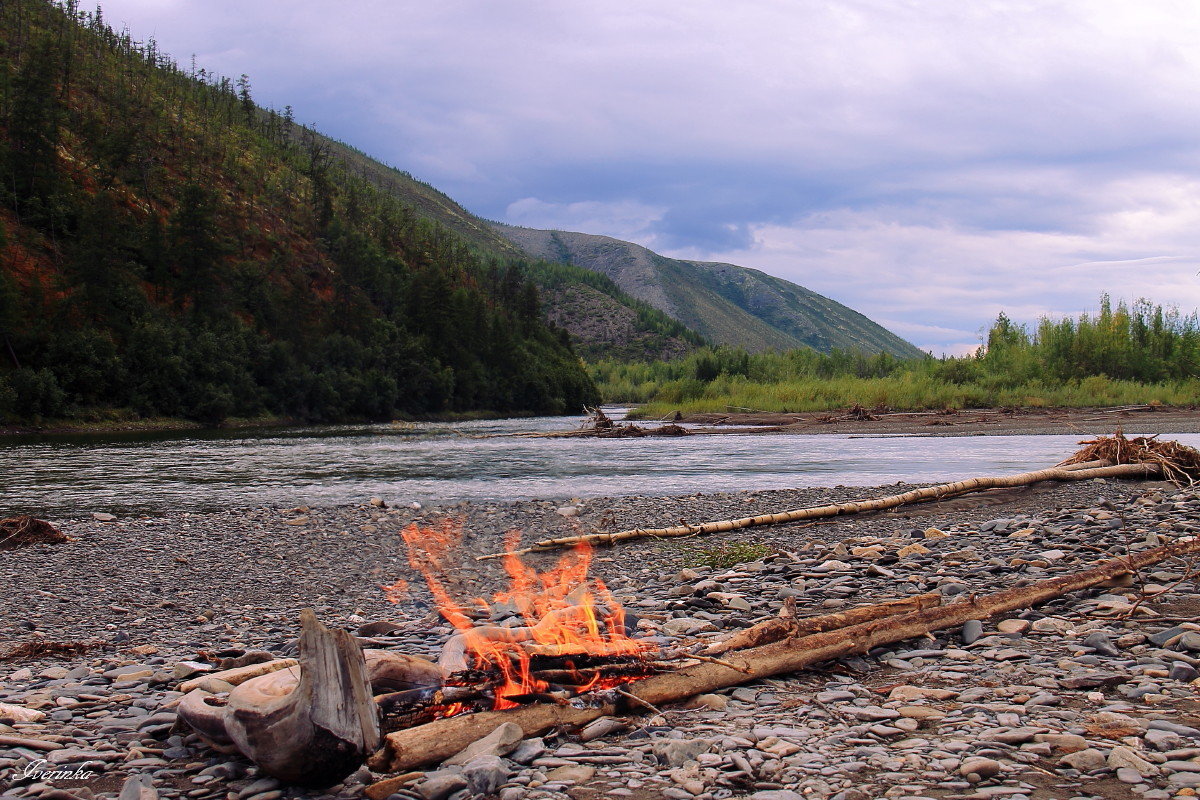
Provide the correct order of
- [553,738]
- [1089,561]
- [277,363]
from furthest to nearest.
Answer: [277,363] → [1089,561] → [553,738]

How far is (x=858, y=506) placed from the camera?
12.7m

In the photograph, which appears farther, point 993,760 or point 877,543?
point 877,543

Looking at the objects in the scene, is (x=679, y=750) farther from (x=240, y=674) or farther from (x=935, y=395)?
(x=935, y=395)

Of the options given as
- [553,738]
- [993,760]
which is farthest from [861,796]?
[553,738]

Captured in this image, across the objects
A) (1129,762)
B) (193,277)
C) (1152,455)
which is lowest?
(1129,762)

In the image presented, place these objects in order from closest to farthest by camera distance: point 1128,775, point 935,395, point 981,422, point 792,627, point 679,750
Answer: point 1128,775, point 679,750, point 792,627, point 981,422, point 935,395

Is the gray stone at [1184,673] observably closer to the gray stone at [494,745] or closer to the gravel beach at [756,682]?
the gravel beach at [756,682]

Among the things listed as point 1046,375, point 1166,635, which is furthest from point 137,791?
point 1046,375

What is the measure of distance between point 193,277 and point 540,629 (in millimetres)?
75742

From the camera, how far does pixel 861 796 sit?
3533 millimetres

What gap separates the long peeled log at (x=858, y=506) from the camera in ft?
37.8

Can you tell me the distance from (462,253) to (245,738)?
139643mm

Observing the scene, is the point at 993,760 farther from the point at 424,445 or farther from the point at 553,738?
the point at 424,445

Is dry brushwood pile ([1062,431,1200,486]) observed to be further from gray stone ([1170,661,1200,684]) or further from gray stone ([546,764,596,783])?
gray stone ([546,764,596,783])
